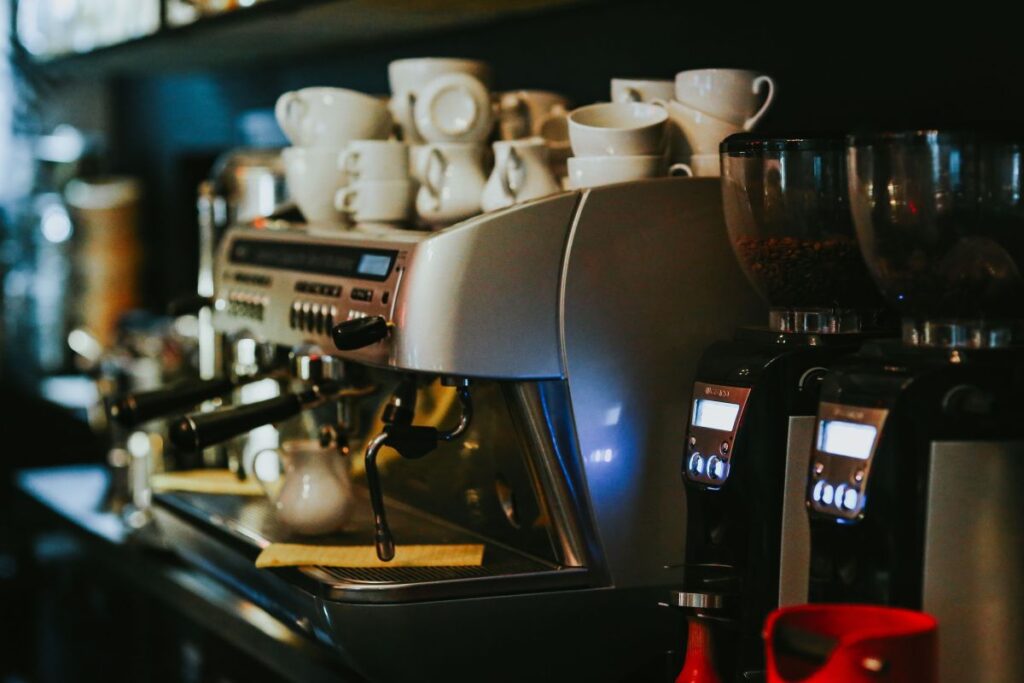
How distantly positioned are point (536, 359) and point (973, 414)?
0.43 m

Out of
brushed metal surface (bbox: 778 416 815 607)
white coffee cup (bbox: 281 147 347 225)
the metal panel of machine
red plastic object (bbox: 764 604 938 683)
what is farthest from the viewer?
white coffee cup (bbox: 281 147 347 225)

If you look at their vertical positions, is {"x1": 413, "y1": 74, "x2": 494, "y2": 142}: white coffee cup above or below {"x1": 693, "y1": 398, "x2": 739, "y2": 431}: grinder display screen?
above

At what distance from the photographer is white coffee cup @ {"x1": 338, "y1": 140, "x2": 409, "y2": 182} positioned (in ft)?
5.56

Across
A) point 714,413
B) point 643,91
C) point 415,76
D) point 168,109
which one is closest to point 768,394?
point 714,413

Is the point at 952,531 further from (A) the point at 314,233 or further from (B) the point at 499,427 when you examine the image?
(A) the point at 314,233

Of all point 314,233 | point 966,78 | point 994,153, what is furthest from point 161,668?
point 994,153

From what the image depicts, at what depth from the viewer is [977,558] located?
3.39 feet

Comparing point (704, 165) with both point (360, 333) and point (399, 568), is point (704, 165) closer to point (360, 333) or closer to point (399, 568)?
point (360, 333)

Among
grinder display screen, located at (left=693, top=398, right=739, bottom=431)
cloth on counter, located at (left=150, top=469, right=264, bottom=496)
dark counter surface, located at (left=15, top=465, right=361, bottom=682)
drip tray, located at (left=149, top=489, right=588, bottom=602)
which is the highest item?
grinder display screen, located at (left=693, top=398, right=739, bottom=431)

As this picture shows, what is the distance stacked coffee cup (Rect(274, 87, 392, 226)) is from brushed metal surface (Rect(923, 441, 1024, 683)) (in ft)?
3.08

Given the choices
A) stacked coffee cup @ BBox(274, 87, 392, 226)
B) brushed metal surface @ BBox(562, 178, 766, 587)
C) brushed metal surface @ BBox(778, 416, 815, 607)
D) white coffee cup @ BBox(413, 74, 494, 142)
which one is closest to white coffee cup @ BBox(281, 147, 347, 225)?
stacked coffee cup @ BBox(274, 87, 392, 226)

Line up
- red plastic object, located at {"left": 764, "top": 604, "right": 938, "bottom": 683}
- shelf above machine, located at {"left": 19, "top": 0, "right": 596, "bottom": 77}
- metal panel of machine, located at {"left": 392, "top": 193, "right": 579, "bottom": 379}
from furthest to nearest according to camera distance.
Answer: shelf above machine, located at {"left": 19, "top": 0, "right": 596, "bottom": 77}, metal panel of machine, located at {"left": 392, "top": 193, "right": 579, "bottom": 379}, red plastic object, located at {"left": 764, "top": 604, "right": 938, "bottom": 683}

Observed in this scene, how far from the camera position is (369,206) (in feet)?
5.60

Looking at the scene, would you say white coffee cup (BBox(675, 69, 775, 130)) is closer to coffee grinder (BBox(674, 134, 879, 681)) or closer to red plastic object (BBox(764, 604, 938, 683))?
coffee grinder (BBox(674, 134, 879, 681))
